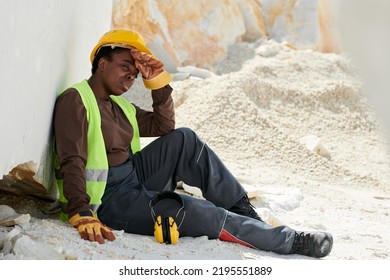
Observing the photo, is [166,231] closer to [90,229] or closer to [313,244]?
[90,229]

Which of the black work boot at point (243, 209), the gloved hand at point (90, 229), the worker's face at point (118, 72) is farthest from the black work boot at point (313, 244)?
the worker's face at point (118, 72)

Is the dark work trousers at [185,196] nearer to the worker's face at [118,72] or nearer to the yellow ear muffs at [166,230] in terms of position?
the yellow ear muffs at [166,230]

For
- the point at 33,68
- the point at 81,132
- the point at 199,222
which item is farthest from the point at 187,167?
the point at 33,68

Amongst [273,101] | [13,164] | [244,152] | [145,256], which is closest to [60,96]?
[13,164]

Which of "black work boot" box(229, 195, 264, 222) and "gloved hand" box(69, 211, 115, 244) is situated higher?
"gloved hand" box(69, 211, 115, 244)

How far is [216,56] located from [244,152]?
3.54 m

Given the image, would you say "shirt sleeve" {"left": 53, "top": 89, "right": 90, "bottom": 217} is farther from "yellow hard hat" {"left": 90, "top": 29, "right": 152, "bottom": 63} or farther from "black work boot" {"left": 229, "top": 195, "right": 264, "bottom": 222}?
"black work boot" {"left": 229, "top": 195, "right": 264, "bottom": 222}

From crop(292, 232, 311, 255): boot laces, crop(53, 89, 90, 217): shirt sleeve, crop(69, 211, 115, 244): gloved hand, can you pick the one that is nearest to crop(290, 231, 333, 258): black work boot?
crop(292, 232, 311, 255): boot laces

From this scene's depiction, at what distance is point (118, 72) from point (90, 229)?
829 millimetres

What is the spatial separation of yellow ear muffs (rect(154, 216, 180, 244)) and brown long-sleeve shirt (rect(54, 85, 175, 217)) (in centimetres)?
33

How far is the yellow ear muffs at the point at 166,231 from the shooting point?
8.47 ft

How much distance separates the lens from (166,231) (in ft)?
8.48

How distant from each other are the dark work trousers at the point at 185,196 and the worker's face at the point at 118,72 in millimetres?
368

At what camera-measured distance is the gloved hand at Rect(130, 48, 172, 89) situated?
114 inches
